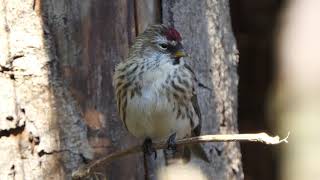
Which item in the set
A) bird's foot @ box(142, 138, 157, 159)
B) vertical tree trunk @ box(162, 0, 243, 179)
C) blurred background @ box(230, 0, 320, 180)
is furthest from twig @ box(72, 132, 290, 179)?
blurred background @ box(230, 0, 320, 180)

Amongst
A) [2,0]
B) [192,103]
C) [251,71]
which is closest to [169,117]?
[192,103]

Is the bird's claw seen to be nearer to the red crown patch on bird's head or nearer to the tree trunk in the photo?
the tree trunk

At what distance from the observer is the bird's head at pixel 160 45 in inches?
166

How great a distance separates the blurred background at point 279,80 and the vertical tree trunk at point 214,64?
105 cm

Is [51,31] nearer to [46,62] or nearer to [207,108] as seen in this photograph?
[46,62]

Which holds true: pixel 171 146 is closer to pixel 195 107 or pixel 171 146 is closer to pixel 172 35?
pixel 195 107

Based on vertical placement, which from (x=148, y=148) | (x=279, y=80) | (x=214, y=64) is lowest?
(x=148, y=148)

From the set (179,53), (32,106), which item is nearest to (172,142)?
(179,53)

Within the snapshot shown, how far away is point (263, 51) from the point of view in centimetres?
580

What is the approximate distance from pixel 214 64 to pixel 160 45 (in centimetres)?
35

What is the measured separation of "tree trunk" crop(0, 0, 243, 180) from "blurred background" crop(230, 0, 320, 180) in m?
1.34

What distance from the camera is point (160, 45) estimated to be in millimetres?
4332

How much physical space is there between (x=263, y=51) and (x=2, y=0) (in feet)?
6.58

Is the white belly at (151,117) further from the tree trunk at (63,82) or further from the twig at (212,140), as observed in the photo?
the twig at (212,140)
